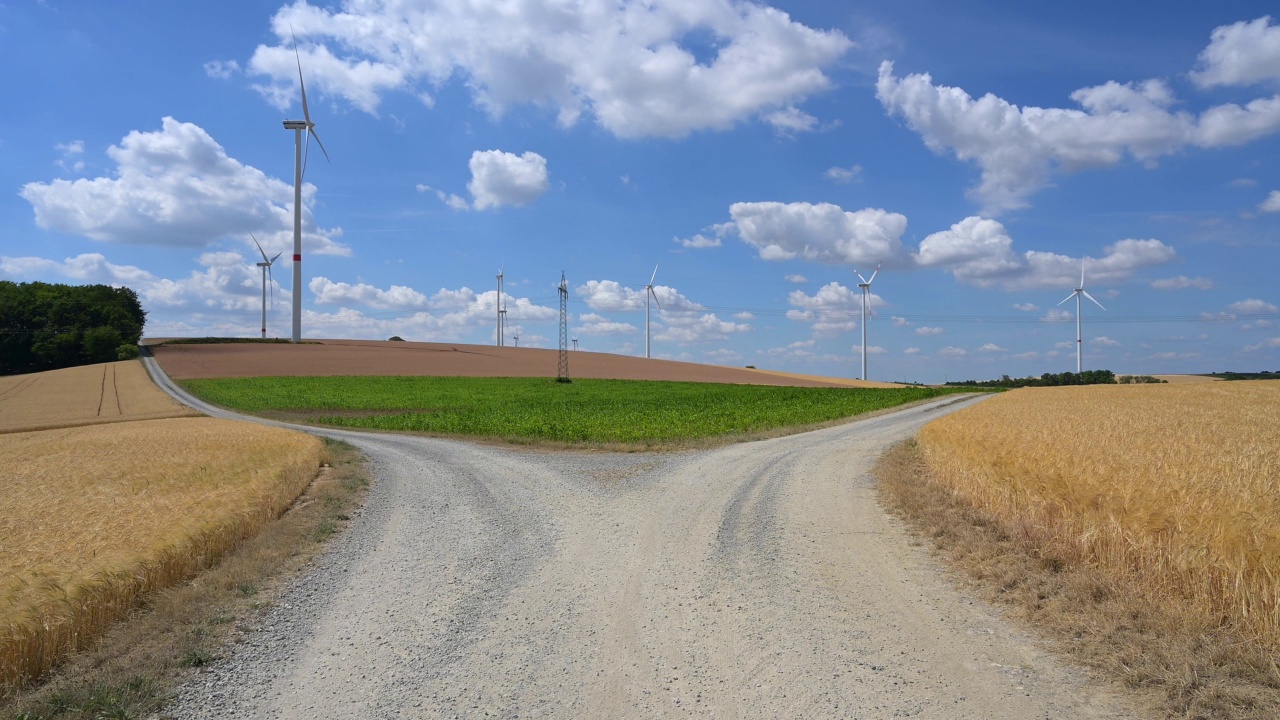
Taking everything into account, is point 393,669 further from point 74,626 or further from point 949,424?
point 949,424

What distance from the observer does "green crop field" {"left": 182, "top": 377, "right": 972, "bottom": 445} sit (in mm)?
33906

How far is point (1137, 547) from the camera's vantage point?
873 centimetres

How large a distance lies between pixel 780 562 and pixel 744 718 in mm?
4876

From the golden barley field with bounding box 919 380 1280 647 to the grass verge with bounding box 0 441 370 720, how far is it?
989 cm

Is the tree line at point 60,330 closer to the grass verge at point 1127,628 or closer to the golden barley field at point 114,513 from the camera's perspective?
the golden barley field at point 114,513

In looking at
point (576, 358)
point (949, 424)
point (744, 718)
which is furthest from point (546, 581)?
point (576, 358)

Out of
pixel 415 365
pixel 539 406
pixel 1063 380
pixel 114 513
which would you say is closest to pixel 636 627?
pixel 114 513

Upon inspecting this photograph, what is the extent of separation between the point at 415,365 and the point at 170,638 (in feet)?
280

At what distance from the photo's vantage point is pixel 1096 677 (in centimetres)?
666

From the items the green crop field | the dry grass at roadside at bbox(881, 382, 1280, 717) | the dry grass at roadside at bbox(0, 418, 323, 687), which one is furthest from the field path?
the green crop field

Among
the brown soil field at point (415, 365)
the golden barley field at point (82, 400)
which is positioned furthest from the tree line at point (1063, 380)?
the golden barley field at point (82, 400)

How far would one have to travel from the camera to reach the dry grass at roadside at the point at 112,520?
7.68 m

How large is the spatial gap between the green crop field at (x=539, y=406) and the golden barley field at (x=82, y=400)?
194 inches

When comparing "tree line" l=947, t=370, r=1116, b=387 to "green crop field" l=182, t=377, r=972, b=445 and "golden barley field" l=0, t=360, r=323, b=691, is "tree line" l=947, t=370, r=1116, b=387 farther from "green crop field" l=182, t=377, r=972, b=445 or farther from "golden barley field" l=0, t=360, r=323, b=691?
"golden barley field" l=0, t=360, r=323, b=691
